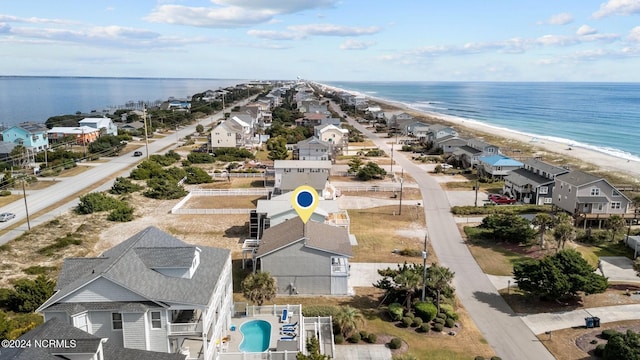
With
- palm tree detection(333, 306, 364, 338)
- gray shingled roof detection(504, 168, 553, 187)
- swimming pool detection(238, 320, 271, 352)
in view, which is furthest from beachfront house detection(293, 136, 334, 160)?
swimming pool detection(238, 320, 271, 352)

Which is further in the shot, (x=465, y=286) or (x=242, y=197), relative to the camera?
(x=242, y=197)

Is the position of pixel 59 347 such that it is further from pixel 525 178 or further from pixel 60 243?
pixel 525 178

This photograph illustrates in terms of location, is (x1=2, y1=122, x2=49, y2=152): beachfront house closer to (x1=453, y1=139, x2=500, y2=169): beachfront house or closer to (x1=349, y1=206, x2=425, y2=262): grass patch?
(x1=349, y1=206, x2=425, y2=262): grass patch

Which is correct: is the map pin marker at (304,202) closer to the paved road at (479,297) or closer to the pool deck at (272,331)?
the pool deck at (272,331)

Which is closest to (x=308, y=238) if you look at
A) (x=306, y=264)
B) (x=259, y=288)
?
(x=306, y=264)

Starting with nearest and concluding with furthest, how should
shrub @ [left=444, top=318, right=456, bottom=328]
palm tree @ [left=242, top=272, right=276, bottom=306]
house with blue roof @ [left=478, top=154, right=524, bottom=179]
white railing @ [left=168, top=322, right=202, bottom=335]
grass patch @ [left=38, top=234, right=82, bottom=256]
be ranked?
white railing @ [left=168, top=322, right=202, bottom=335]
palm tree @ [left=242, top=272, right=276, bottom=306]
shrub @ [left=444, top=318, right=456, bottom=328]
grass patch @ [left=38, top=234, right=82, bottom=256]
house with blue roof @ [left=478, top=154, right=524, bottom=179]

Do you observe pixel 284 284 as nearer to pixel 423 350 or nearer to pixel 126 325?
pixel 423 350

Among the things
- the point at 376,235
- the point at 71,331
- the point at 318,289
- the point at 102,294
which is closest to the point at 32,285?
the point at 102,294
